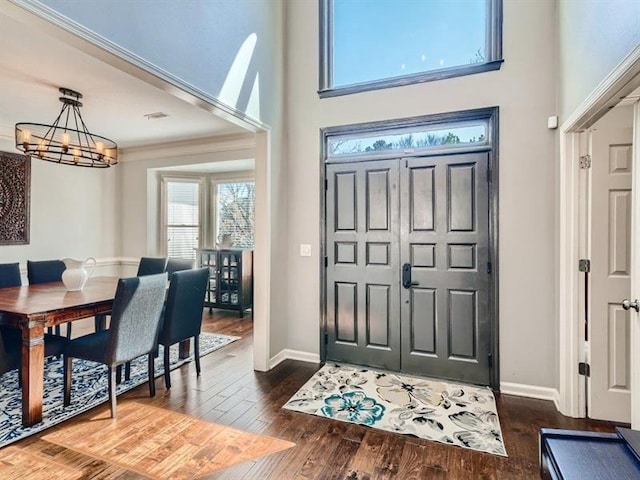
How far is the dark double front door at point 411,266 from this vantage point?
3.06 metres

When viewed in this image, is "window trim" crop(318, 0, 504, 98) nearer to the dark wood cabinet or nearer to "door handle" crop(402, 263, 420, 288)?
"door handle" crop(402, 263, 420, 288)

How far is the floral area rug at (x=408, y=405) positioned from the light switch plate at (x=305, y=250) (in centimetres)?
119

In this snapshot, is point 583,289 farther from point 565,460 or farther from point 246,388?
point 246,388

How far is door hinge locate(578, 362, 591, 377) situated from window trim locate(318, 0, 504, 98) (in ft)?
8.13

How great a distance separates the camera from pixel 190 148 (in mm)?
5371

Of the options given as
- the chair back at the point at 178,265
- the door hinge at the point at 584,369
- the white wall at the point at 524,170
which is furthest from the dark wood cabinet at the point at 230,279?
the door hinge at the point at 584,369

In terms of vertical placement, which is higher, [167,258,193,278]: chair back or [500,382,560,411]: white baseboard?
[167,258,193,278]: chair back

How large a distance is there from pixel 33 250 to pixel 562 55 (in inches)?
252

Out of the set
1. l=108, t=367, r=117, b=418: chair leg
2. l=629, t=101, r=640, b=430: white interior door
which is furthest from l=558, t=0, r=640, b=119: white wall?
l=108, t=367, r=117, b=418: chair leg

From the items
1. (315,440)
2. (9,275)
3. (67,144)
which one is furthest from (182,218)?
(315,440)

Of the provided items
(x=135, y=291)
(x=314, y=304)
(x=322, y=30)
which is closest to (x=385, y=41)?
(x=322, y=30)

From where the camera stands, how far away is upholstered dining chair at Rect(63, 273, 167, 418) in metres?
2.50

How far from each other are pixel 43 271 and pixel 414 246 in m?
4.08

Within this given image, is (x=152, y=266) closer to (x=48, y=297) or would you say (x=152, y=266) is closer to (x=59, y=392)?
(x=48, y=297)
